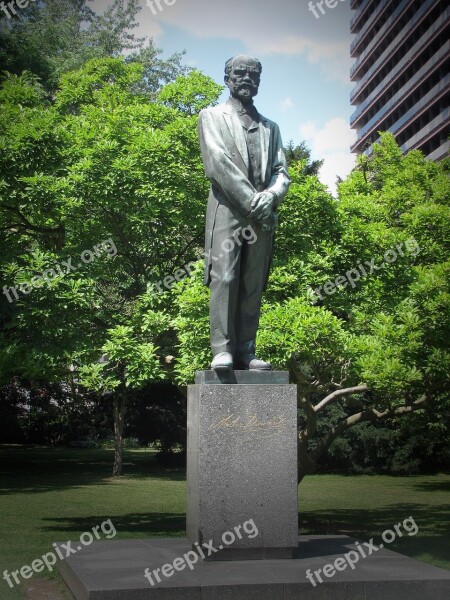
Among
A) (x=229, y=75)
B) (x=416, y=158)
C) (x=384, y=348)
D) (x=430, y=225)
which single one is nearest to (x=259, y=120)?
(x=229, y=75)

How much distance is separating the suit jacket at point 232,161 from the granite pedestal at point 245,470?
4.53 feet

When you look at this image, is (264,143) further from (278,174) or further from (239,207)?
(239,207)

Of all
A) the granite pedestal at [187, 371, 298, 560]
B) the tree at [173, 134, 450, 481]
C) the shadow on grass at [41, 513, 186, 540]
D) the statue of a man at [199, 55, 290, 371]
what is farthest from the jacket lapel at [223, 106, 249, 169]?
the shadow on grass at [41, 513, 186, 540]

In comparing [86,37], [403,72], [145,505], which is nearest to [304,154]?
[86,37]

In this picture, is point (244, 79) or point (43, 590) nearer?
point (244, 79)

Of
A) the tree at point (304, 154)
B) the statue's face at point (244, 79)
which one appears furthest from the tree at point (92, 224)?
the tree at point (304, 154)

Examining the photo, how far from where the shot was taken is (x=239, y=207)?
8.16m

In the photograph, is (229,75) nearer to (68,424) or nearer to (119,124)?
(119,124)

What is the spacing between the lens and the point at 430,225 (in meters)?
18.0

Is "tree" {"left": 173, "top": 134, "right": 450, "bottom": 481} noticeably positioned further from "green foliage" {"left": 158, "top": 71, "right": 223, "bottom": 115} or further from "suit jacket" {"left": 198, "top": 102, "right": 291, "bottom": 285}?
"suit jacket" {"left": 198, "top": 102, "right": 291, "bottom": 285}

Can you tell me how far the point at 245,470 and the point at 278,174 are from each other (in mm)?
2959

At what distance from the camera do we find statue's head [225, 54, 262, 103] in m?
8.44

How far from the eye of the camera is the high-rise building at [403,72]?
5966 cm
